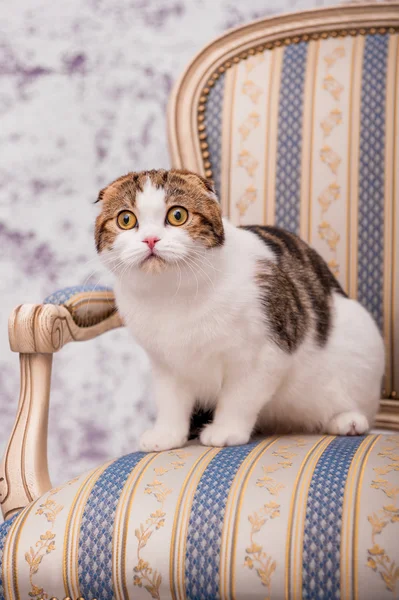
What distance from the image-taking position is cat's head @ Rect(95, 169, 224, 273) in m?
1.01

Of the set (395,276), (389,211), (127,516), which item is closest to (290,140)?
(389,211)

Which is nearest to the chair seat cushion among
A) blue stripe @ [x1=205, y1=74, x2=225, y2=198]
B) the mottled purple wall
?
blue stripe @ [x1=205, y1=74, x2=225, y2=198]

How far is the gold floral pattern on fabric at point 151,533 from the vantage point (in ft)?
2.87

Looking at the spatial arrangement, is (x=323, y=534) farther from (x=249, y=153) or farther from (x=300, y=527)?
(x=249, y=153)

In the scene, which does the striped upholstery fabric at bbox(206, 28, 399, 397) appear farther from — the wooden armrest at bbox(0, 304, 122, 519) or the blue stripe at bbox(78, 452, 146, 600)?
the blue stripe at bbox(78, 452, 146, 600)

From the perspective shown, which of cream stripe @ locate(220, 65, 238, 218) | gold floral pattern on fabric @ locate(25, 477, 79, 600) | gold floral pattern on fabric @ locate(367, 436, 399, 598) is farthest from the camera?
cream stripe @ locate(220, 65, 238, 218)

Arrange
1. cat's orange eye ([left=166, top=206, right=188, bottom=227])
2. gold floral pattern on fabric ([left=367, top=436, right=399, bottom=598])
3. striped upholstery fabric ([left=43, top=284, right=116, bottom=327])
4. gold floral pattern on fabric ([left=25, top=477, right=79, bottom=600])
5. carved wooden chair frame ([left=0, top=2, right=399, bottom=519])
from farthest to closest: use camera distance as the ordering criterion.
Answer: carved wooden chair frame ([left=0, top=2, right=399, bottom=519]) → striped upholstery fabric ([left=43, top=284, right=116, bottom=327]) → cat's orange eye ([left=166, top=206, right=188, bottom=227]) → gold floral pattern on fabric ([left=25, top=477, right=79, bottom=600]) → gold floral pattern on fabric ([left=367, top=436, right=399, bottom=598])

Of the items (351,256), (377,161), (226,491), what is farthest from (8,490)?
(377,161)

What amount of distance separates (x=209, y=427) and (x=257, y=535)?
29 centimetres

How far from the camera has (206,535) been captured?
0.88 metres

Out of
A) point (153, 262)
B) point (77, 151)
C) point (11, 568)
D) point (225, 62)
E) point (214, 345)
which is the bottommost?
point (11, 568)

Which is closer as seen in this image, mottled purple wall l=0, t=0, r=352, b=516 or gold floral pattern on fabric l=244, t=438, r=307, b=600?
gold floral pattern on fabric l=244, t=438, r=307, b=600

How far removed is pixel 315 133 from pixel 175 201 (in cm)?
65

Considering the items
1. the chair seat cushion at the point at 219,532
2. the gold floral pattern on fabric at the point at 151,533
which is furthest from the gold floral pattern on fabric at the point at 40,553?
the gold floral pattern on fabric at the point at 151,533
